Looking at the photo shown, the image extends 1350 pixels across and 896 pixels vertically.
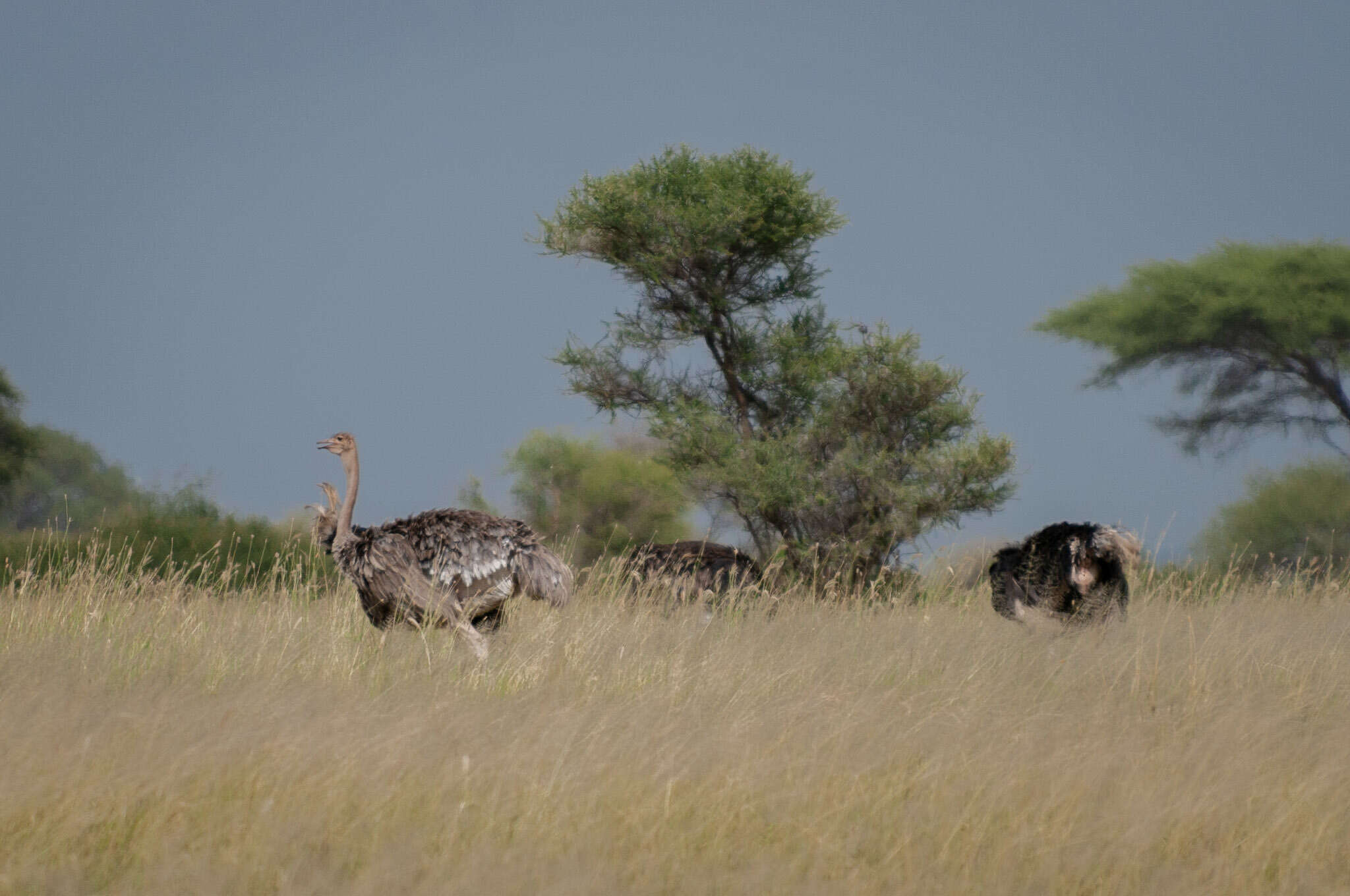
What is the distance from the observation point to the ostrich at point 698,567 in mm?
11516

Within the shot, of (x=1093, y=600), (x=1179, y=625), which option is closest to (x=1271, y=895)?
(x=1093, y=600)

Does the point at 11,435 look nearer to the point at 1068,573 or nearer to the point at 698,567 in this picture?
the point at 698,567

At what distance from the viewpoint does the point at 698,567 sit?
38.4 ft

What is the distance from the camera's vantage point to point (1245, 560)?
77.4 feet

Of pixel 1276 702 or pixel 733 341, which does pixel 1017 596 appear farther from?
pixel 733 341

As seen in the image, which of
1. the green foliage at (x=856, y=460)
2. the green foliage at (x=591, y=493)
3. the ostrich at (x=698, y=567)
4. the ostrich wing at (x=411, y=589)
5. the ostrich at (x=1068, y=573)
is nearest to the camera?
the ostrich wing at (x=411, y=589)

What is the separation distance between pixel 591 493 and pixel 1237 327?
13.9 metres

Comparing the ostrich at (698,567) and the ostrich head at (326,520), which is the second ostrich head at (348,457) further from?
the ostrich at (698,567)

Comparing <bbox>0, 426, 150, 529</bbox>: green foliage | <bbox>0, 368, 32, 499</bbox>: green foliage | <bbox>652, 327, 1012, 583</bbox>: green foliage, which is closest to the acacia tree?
<bbox>652, 327, 1012, 583</bbox>: green foliage

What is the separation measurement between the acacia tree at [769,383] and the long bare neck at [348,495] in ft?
20.6

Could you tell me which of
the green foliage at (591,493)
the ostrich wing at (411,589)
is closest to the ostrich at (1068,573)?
the ostrich wing at (411,589)

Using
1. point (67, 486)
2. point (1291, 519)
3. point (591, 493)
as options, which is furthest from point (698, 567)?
point (67, 486)

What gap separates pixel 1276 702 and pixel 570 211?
11.3 meters

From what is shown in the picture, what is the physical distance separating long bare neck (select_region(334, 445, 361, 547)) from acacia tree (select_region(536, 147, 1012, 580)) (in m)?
6.28
